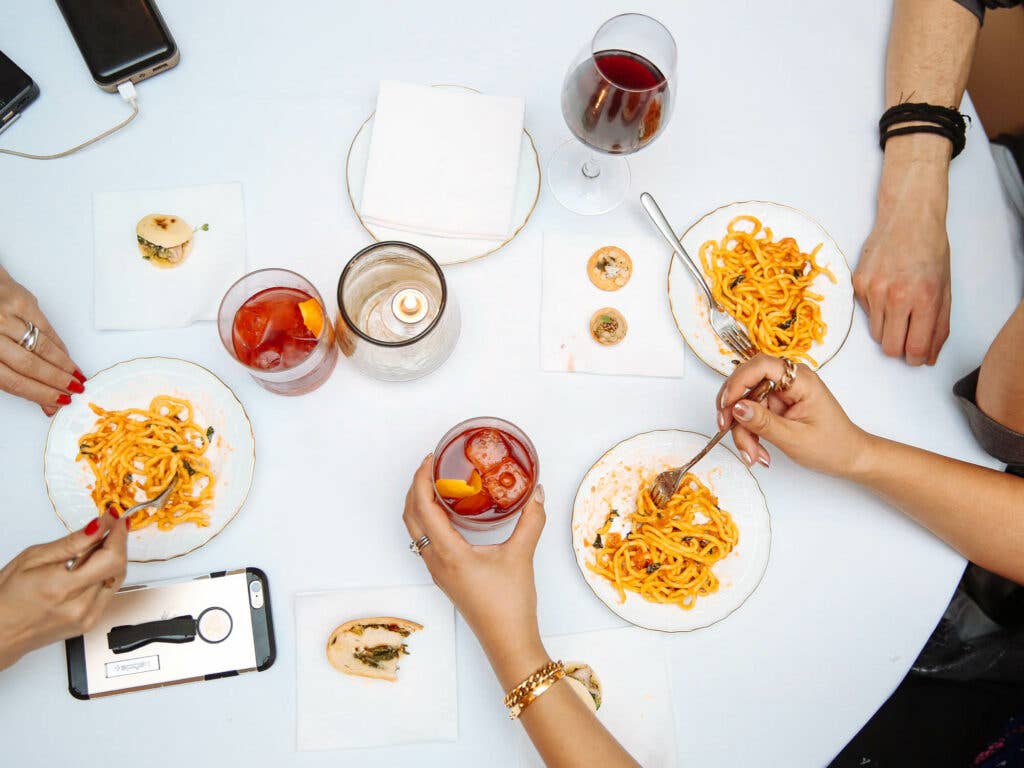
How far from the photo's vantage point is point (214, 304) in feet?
3.70

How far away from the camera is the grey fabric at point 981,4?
4.06ft

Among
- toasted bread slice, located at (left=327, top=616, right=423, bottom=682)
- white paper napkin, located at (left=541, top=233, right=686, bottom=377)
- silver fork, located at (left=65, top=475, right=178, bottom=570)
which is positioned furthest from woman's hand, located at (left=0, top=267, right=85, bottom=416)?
white paper napkin, located at (left=541, top=233, right=686, bottom=377)

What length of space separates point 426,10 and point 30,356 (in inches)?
36.2

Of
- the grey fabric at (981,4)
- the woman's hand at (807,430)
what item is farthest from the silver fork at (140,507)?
the grey fabric at (981,4)

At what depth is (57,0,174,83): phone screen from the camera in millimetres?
1158

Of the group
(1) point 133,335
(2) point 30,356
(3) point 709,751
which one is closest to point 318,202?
(1) point 133,335

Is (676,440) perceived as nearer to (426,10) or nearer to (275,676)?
(275,676)

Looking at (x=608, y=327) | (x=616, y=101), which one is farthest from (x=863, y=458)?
(x=616, y=101)

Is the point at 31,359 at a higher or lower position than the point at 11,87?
lower

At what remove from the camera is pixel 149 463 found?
1.04 metres

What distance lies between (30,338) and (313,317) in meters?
0.47

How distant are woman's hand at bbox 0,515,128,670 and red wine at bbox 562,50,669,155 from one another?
0.94 meters

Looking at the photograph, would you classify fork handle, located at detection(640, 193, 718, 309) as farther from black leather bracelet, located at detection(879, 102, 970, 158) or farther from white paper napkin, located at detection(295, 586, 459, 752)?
white paper napkin, located at detection(295, 586, 459, 752)

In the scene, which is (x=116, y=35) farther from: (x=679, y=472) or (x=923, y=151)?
(x=923, y=151)
